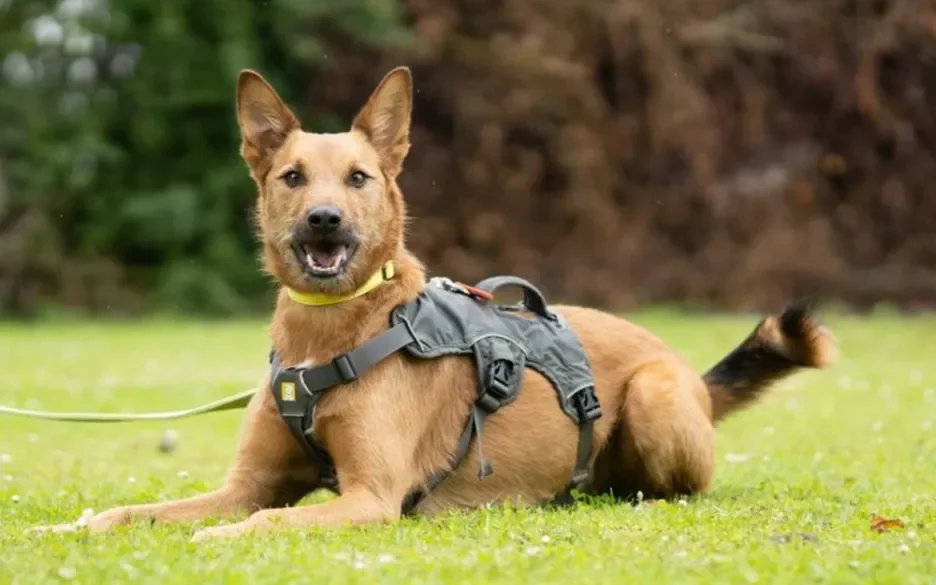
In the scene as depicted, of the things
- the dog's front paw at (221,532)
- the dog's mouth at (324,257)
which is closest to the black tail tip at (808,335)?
the dog's mouth at (324,257)

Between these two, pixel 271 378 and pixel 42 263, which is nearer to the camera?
pixel 271 378

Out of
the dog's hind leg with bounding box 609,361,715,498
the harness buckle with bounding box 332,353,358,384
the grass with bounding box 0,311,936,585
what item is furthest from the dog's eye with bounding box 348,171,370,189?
the dog's hind leg with bounding box 609,361,715,498

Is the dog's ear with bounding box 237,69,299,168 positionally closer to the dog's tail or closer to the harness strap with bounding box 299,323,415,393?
the harness strap with bounding box 299,323,415,393

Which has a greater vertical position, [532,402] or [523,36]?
[523,36]

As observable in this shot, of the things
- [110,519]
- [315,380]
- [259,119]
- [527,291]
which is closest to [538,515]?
[315,380]

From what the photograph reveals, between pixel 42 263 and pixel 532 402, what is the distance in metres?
19.8

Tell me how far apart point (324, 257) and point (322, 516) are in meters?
1.22

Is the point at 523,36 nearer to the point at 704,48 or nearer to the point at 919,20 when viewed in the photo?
the point at 704,48

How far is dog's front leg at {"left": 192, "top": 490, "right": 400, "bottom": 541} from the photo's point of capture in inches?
208

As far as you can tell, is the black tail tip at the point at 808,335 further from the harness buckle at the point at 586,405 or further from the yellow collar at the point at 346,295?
the yellow collar at the point at 346,295

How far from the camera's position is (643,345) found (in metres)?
7.01

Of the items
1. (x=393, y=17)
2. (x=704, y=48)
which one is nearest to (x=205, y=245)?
(x=393, y=17)

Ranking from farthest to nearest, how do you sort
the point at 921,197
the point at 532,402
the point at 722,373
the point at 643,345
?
the point at 921,197 → the point at 722,373 → the point at 643,345 → the point at 532,402

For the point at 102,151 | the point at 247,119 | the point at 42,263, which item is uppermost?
the point at 247,119
